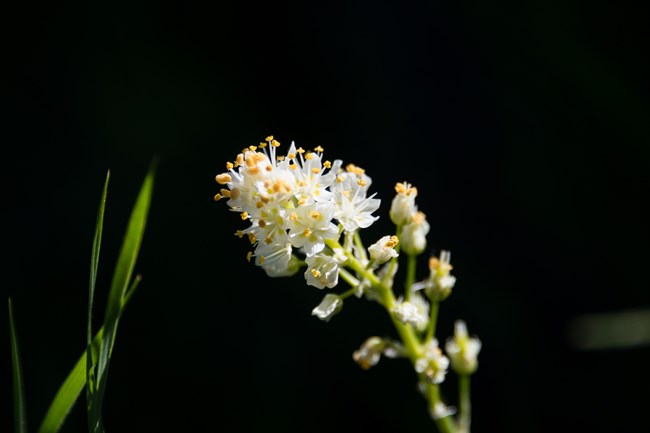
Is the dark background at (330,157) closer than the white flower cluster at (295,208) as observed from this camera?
No

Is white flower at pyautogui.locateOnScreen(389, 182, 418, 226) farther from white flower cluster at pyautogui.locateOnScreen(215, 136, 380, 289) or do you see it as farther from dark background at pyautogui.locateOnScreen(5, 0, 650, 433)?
dark background at pyautogui.locateOnScreen(5, 0, 650, 433)

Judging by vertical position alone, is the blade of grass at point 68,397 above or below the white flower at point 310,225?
below

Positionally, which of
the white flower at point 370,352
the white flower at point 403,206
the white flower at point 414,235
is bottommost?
the white flower at point 370,352

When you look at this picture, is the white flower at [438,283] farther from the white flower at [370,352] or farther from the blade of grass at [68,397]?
the blade of grass at [68,397]

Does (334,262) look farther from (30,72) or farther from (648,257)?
(30,72)

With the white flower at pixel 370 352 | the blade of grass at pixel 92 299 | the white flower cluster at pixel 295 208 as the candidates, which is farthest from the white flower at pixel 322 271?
the blade of grass at pixel 92 299

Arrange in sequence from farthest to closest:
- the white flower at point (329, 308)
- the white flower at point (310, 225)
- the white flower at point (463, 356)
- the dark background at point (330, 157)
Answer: the dark background at point (330, 157), the white flower at point (463, 356), the white flower at point (329, 308), the white flower at point (310, 225)

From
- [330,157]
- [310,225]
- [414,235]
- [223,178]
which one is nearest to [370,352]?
[414,235]

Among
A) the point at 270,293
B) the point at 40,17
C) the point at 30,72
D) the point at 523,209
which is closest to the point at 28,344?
the point at 270,293
